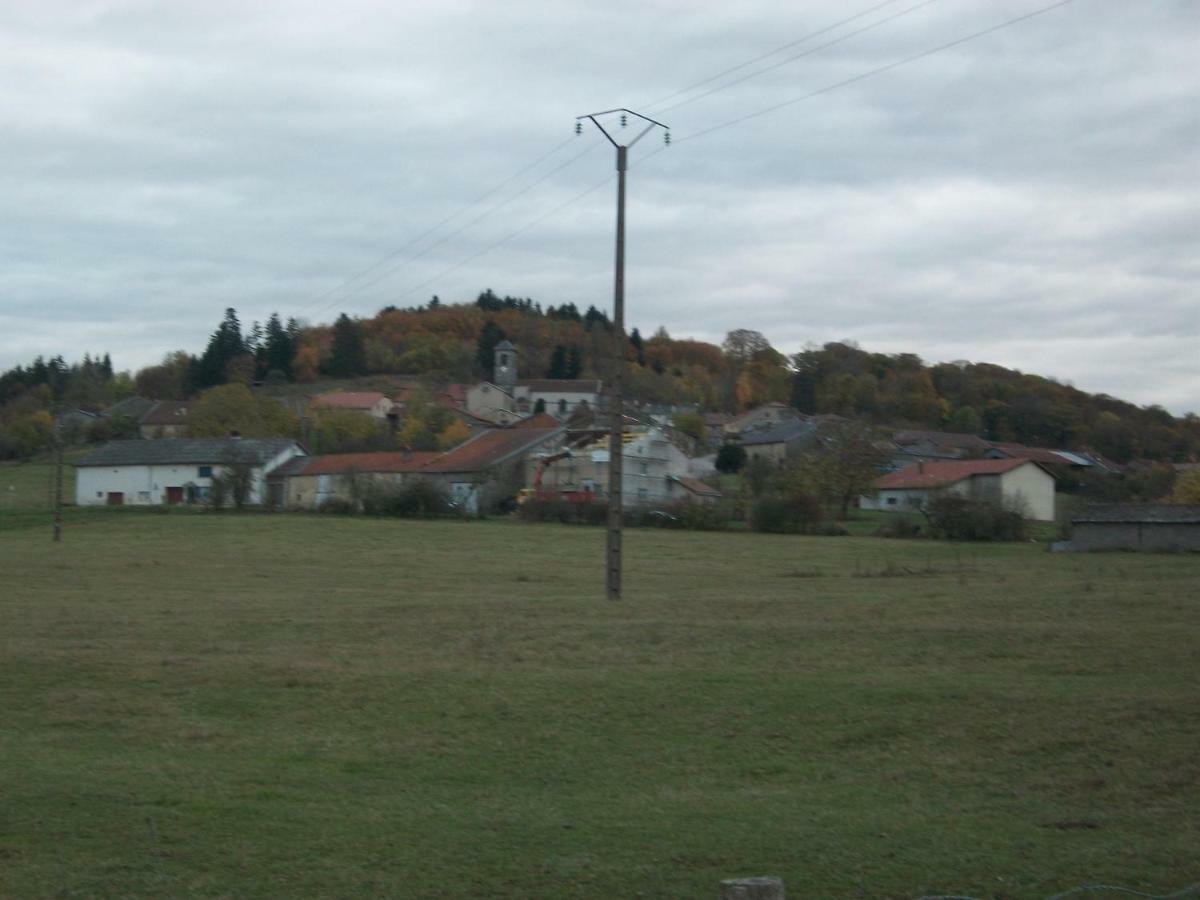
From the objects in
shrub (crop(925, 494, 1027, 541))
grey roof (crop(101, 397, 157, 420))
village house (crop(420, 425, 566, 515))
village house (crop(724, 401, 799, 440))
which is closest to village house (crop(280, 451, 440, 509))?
village house (crop(420, 425, 566, 515))

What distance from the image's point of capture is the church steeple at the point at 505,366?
185125 mm

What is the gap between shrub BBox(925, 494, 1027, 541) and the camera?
73.9 m

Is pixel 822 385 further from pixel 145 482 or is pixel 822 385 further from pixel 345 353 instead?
pixel 145 482

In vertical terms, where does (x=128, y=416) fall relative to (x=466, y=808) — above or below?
above

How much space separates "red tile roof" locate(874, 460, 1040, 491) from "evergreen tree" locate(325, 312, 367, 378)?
101 meters

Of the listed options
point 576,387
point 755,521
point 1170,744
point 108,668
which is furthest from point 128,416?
point 1170,744

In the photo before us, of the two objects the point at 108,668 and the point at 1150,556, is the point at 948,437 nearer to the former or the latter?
the point at 1150,556

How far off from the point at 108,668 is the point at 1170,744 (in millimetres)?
13760

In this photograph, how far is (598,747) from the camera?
13.8 metres

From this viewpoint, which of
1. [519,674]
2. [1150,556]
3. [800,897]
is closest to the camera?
[800,897]

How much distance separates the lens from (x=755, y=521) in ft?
252

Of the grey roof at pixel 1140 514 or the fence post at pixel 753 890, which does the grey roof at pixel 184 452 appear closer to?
the grey roof at pixel 1140 514

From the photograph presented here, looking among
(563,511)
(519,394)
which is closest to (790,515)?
(563,511)

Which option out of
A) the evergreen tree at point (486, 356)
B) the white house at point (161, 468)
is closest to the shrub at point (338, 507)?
the white house at point (161, 468)
